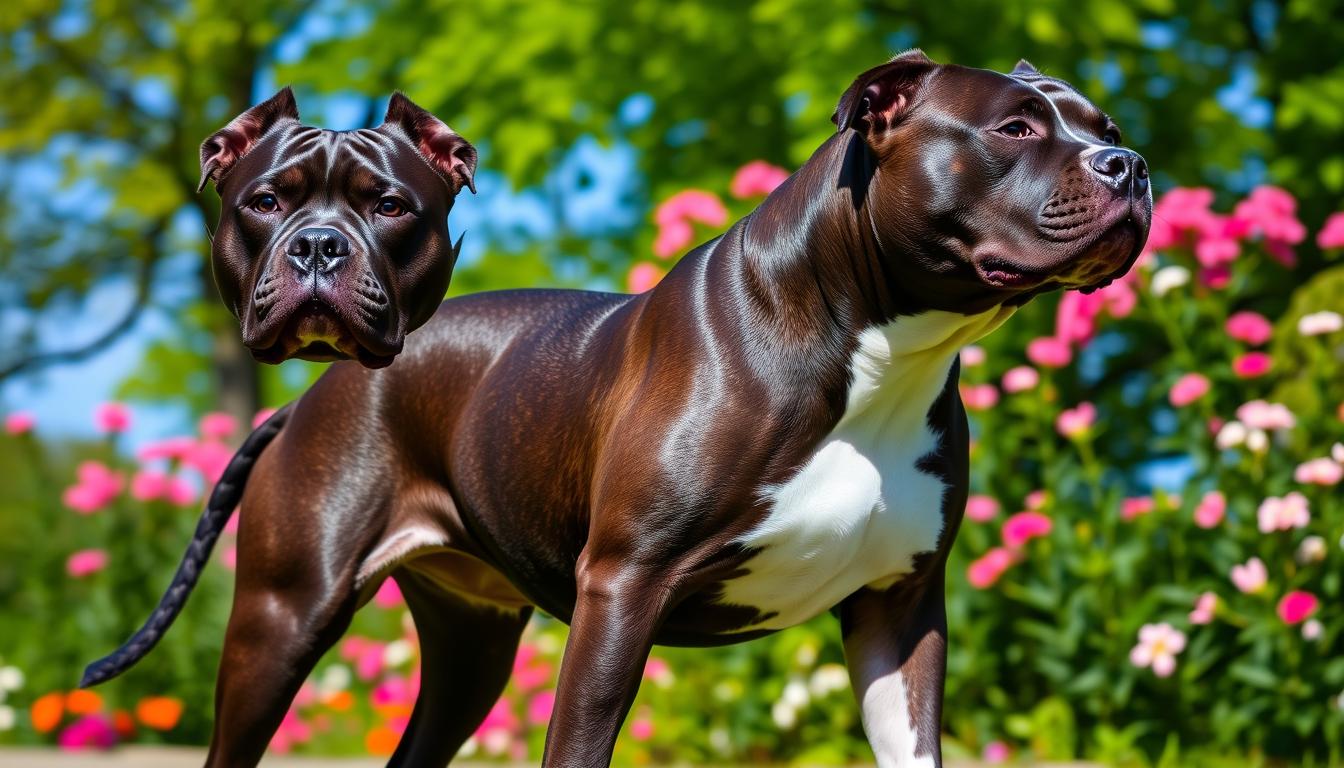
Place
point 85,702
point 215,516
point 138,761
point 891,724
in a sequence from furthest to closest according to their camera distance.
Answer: point 85,702 < point 138,761 < point 215,516 < point 891,724

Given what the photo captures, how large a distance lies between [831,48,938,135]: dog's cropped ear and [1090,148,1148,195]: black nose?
406 mm

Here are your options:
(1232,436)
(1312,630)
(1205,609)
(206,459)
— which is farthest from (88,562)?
(1312,630)

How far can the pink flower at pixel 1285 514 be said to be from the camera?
5281mm

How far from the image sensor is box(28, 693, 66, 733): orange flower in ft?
24.1

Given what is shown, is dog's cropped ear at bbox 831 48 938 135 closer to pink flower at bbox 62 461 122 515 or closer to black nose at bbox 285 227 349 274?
black nose at bbox 285 227 349 274

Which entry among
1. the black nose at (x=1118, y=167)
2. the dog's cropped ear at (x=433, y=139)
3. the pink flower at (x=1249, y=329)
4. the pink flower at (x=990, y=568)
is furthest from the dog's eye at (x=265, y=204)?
the pink flower at (x=1249, y=329)

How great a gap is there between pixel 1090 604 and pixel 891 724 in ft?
9.59

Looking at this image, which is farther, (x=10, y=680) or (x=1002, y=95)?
(x=10, y=680)

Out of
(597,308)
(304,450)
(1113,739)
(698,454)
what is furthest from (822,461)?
(1113,739)

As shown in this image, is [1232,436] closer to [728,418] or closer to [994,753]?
[994,753]

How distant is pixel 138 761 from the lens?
20.9 ft

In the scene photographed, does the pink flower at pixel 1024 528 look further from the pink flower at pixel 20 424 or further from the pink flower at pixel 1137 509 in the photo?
the pink flower at pixel 20 424

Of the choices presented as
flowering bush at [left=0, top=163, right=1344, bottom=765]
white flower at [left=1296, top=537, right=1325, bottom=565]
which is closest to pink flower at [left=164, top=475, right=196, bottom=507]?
flowering bush at [left=0, top=163, right=1344, bottom=765]

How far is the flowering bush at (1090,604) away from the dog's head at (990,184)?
3.03 metres
